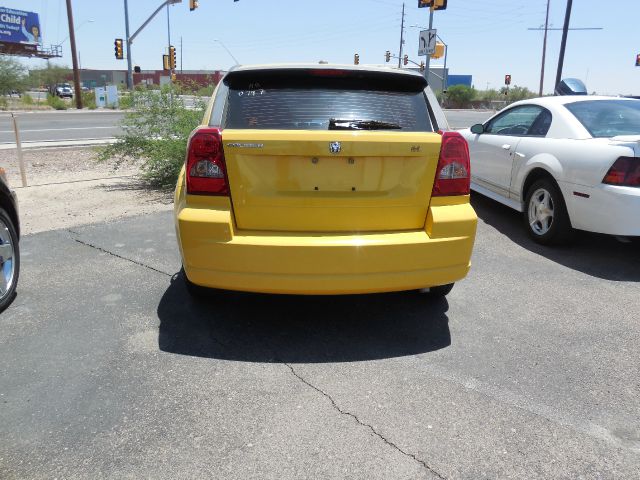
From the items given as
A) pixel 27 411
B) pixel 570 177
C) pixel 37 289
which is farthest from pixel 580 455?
pixel 37 289

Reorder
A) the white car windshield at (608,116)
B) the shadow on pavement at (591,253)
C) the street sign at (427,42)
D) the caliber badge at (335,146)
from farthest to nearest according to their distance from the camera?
the street sign at (427,42)
the white car windshield at (608,116)
the shadow on pavement at (591,253)
the caliber badge at (335,146)

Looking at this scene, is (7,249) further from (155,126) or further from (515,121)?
(515,121)

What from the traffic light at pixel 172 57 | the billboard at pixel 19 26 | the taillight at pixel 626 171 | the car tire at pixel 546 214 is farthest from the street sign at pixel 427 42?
the billboard at pixel 19 26

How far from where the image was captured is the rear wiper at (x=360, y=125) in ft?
10.5

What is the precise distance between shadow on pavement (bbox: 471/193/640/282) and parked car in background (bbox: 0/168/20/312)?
4665mm

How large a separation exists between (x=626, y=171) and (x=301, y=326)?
3132 millimetres

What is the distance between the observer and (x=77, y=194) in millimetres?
7996

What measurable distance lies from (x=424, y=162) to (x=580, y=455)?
1.75 metres

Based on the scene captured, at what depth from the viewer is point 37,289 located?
4.27 m

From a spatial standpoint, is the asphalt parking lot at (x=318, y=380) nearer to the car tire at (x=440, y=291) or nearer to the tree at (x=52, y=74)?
the car tire at (x=440, y=291)

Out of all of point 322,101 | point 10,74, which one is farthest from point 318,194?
point 10,74

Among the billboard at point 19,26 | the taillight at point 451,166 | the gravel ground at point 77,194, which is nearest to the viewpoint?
the taillight at point 451,166

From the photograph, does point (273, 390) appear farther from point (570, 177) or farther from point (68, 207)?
point (68, 207)

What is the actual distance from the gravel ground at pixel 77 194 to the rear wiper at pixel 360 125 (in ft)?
13.9
